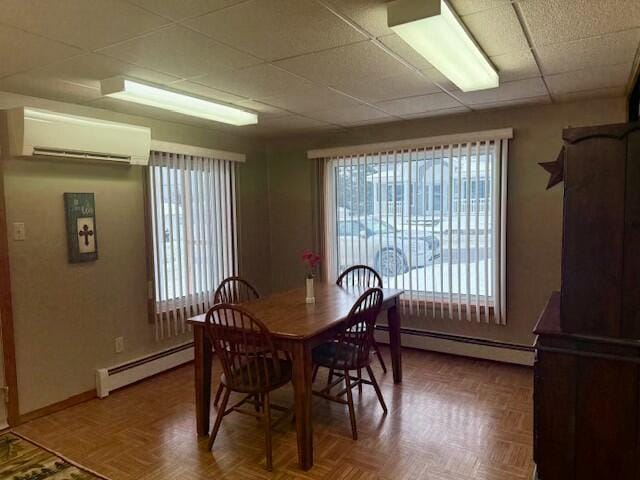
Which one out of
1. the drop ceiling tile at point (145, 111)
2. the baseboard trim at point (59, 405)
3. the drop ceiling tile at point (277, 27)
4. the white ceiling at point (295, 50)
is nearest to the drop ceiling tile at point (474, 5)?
the white ceiling at point (295, 50)

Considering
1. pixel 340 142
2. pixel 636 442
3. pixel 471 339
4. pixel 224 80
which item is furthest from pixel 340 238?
pixel 636 442

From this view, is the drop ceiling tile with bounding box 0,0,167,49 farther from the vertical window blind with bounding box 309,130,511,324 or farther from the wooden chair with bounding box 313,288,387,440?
the vertical window blind with bounding box 309,130,511,324

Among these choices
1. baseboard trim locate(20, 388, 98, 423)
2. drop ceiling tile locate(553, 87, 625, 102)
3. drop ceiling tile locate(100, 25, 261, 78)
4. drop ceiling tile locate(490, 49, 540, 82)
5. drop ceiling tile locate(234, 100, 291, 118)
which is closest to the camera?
drop ceiling tile locate(100, 25, 261, 78)

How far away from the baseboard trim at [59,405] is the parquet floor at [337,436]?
0.18 feet

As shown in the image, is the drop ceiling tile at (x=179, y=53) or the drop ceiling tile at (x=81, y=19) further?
the drop ceiling tile at (x=179, y=53)

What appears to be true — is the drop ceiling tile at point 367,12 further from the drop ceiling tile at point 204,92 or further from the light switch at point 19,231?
the light switch at point 19,231

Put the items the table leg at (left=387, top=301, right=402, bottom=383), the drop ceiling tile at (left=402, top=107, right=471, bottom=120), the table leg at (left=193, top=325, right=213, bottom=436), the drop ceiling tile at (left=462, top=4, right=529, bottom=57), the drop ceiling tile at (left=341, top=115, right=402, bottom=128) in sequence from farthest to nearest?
the drop ceiling tile at (left=341, top=115, right=402, bottom=128), the drop ceiling tile at (left=402, top=107, right=471, bottom=120), the table leg at (left=387, top=301, right=402, bottom=383), the table leg at (left=193, top=325, right=213, bottom=436), the drop ceiling tile at (left=462, top=4, right=529, bottom=57)

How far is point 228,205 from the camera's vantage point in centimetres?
486

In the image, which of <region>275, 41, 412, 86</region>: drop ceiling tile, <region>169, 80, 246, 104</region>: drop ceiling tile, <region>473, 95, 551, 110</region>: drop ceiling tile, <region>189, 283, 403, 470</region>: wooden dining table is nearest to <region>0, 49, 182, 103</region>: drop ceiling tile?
<region>169, 80, 246, 104</region>: drop ceiling tile

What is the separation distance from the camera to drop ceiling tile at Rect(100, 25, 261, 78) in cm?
217

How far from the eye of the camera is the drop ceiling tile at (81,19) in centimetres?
180

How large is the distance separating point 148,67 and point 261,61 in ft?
2.16

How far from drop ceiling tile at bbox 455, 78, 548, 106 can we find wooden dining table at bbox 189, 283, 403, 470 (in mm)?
1693

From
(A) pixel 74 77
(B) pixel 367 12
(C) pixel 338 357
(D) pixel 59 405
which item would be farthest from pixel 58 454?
(B) pixel 367 12
